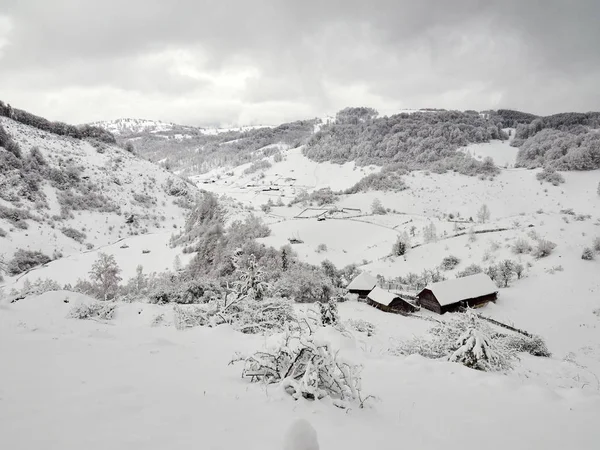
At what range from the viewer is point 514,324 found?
23766 mm

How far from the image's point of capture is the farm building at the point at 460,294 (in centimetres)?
2784

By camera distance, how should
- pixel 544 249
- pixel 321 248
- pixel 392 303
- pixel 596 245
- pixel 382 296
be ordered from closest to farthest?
pixel 392 303, pixel 382 296, pixel 596 245, pixel 544 249, pixel 321 248

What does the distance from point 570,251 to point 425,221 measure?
24217 millimetres

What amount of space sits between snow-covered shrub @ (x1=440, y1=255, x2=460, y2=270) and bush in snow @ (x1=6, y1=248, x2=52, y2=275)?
48.4 metres

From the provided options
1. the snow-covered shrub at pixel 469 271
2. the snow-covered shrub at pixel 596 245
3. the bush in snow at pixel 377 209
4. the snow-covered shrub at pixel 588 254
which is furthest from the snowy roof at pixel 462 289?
the bush in snow at pixel 377 209

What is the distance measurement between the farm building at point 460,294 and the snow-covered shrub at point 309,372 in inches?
1030

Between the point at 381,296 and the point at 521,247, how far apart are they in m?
18.4

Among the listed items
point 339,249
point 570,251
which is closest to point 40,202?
point 339,249

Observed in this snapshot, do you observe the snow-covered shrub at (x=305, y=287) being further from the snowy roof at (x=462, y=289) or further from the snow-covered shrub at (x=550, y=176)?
the snow-covered shrub at (x=550, y=176)

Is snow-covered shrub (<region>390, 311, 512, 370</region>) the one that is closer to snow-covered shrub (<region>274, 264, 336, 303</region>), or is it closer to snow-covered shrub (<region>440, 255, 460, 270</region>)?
snow-covered shrub (<region>274, 264, 336, 303</region>)

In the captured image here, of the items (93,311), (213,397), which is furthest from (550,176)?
(213,397)

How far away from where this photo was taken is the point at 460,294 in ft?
92.3

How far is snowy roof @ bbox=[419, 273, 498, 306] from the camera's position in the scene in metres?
27.8

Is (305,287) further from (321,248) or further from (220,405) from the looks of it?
(220,405)
